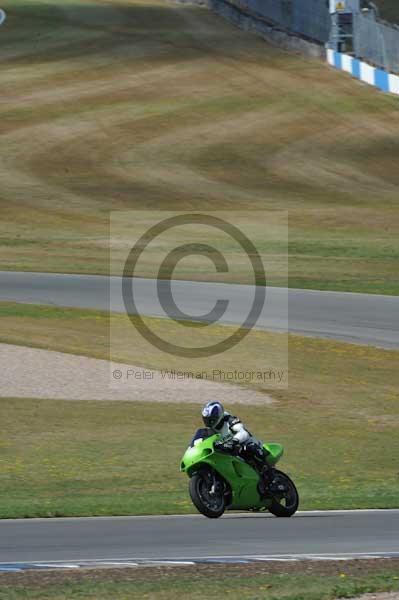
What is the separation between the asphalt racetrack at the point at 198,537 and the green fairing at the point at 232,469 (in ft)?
0.73

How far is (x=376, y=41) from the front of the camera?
55938 millimetres

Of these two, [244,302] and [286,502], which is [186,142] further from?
[286,502]

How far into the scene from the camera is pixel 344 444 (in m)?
18.9

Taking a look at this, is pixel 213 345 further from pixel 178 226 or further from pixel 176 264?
pixel 178 226


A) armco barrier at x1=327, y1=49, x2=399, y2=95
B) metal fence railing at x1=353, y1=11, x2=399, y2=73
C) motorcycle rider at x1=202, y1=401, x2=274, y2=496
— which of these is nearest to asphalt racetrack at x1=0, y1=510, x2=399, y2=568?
motorcycle rider at x1=202, y1=401, x2=274, y2=496

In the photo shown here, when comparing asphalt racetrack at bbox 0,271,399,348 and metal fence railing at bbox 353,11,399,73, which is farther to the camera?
metal fence railing at bbox 353,11,399,73

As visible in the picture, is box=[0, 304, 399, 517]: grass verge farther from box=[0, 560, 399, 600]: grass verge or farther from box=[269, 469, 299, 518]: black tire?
box=[0, 560, 399, 600]: grass verge

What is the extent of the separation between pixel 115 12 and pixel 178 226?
36943 mm

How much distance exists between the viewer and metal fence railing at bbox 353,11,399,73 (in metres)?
54.6

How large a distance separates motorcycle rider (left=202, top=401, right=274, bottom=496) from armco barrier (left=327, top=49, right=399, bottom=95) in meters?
44.9

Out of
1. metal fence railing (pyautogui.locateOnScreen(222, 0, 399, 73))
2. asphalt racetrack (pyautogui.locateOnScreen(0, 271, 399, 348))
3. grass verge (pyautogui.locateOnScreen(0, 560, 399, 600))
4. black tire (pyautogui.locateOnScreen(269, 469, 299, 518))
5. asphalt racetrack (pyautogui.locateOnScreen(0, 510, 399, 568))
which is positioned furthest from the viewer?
metal fence railing (pyautogui.locateOnScreen(222, 0, 399, 73))

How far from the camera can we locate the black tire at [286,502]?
13.7 m

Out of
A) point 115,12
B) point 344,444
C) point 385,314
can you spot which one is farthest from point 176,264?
point 115,12

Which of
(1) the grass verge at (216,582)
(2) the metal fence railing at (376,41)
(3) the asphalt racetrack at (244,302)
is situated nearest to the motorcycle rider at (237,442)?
(1) the grass verge at (216,582)
